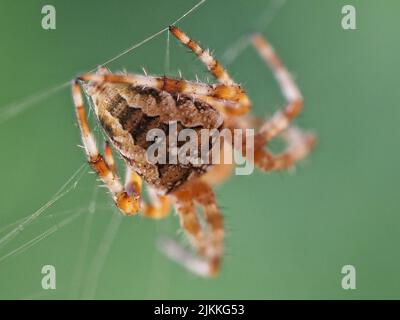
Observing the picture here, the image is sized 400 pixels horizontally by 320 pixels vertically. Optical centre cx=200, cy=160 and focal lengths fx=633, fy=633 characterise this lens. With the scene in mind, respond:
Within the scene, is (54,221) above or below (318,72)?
below

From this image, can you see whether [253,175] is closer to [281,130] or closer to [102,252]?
[102,252]

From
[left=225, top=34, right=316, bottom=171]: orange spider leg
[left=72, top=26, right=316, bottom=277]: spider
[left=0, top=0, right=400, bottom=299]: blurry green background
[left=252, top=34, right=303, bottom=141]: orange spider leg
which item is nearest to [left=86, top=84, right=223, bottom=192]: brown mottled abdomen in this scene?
[left=72, top=26, right=316, bottom=277]: spider

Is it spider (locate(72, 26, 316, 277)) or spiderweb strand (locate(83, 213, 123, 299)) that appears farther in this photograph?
spiderweb strand (locate(83, 213, 123, 299))

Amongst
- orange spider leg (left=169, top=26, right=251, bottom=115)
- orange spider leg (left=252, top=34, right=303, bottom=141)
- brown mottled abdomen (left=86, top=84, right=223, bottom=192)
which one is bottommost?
brown mottled abdomen (left=86, top=84, right=223, bottom=192)

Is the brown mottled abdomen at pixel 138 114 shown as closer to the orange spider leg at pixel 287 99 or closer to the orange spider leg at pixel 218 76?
the orange spider leg at pixel 218 76

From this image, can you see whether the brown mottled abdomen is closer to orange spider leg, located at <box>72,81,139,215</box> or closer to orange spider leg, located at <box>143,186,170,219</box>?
orange spider leg, located at <box>72,81,139,215</box>

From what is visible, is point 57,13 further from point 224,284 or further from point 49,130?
point 224,284

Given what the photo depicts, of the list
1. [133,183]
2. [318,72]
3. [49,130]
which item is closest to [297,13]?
[318,72]

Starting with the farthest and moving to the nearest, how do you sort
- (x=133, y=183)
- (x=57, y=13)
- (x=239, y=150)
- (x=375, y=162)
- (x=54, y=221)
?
(x=375, y=162)
(x=57, y=13)
(x=54, y=221)
(x=239, y=150)
(x=133, y=183)
